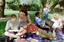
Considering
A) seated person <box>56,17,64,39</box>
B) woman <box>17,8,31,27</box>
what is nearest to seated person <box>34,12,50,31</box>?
woman <box>17,8,31,27</box>

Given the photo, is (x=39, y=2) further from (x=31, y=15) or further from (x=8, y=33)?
(x=8, y=33)

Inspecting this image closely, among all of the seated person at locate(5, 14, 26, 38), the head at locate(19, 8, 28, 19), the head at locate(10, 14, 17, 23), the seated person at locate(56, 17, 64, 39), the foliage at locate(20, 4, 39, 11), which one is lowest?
the seated person at locate(56, 17, 64, 39)

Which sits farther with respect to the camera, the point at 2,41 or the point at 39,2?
the point at 39,2

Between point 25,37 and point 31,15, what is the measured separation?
0.60 m

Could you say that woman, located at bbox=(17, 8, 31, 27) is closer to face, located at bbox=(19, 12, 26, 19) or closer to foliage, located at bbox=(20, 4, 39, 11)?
face, located at bbox=(19, 12, 26, 19)

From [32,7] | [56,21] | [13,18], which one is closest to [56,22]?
[56,21]

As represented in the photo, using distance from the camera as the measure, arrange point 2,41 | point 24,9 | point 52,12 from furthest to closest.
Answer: point 52,12 → point 24,9 → point 2,41

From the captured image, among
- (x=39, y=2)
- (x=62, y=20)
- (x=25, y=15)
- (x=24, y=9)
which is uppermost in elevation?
(x=39, y=2)

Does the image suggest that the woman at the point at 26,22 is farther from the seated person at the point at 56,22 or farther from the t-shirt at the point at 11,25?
the seated person at the point at 56,22

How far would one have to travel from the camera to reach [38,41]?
2.49 m

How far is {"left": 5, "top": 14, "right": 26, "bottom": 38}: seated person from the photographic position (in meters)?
2.38

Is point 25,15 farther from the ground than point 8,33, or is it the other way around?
point 25,15

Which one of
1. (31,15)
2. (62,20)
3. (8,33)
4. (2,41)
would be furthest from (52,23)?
(2,41)

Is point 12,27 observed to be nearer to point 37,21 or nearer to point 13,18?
point 13,18
